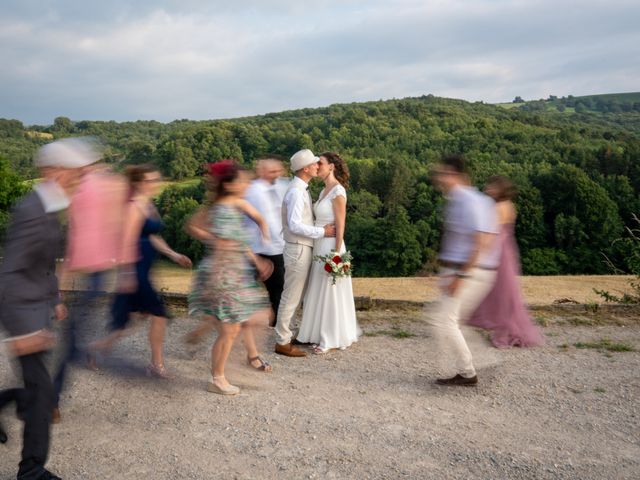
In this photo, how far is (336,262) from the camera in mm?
6199

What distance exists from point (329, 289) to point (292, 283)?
0.41 metres

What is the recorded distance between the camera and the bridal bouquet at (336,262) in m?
6.20

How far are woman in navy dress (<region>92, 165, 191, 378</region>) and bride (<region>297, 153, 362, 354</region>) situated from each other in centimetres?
161

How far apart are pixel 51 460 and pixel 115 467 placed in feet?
1.56

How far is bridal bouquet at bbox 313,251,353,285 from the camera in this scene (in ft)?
20.3

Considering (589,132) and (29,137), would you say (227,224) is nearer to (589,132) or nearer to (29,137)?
(29,137)

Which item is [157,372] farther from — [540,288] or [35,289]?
[540,288]

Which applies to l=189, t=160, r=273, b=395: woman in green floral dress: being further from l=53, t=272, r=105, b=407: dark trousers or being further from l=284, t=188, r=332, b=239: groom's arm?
l=284, t=188, r=332, b=239: groom's arm

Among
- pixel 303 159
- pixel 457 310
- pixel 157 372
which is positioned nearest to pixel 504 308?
pixel 457 310

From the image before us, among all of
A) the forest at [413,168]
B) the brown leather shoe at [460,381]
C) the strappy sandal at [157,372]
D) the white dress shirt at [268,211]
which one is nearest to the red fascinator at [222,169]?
the white dress shirt at [268,211]

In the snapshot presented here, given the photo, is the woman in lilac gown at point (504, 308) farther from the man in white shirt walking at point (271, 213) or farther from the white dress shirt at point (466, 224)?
the man in white shirt walking at point (271, 213)

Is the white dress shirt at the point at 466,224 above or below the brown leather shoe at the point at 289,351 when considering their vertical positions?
above

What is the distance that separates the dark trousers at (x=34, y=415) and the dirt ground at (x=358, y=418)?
480 millimetres

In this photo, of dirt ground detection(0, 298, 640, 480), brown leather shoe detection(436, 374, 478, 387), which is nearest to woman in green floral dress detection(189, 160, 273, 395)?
dirt ground detection(0, 298, 640, 480)
